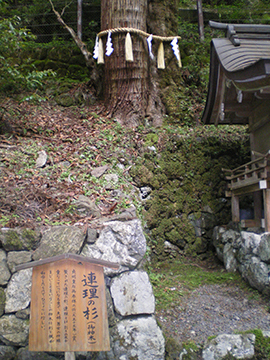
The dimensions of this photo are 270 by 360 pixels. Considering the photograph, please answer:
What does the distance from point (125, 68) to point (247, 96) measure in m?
2.89

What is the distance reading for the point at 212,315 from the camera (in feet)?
12.9

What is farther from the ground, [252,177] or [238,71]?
[238,71]

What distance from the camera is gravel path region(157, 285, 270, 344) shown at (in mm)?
3586

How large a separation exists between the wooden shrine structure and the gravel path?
1.16 metres

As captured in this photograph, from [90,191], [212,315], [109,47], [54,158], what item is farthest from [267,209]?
[109,47]

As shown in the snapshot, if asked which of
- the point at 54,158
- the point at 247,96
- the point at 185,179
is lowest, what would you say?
the point at 185,179

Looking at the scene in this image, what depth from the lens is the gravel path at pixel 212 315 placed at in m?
3.59

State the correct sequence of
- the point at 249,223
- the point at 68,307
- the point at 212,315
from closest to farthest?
1. the point at 68,307
2. the point at 212,315
3. the point at 249,223

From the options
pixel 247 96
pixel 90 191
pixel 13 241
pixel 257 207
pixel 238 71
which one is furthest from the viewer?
pixel 247 96

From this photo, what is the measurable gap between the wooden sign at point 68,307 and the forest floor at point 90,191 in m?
1.15

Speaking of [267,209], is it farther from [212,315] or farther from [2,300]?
[2,300]

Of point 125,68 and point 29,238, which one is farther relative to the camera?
point 125,68

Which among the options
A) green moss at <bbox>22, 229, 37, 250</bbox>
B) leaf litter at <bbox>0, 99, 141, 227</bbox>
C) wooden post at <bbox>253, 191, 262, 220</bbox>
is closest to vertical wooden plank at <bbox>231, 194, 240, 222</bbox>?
wooden post at <bbox>253, 191, 262, 220</bbox>

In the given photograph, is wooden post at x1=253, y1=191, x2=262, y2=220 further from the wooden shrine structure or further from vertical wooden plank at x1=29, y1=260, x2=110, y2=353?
vertical wooden plank at x1=29, y1=260, x2=110, y2=353
